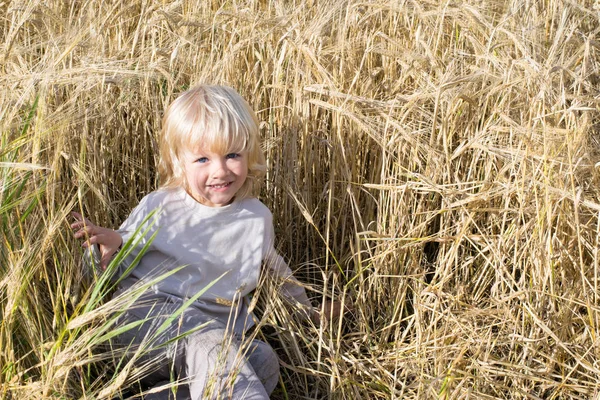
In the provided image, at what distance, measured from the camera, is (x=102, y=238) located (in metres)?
1.51

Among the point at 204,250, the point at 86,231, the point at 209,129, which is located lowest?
the point at 204,250

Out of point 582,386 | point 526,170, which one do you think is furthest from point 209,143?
point 582,386

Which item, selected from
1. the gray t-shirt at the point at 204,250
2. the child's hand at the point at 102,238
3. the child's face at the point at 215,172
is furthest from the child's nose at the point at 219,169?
the child's hand at the point at 102,238

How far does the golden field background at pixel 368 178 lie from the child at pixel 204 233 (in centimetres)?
8

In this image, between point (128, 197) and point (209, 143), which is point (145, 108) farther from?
point (209, 143)

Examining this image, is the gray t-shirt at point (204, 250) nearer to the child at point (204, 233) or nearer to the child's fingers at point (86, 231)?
the child at point (204, 233)

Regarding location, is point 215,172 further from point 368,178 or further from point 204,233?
point 368,178

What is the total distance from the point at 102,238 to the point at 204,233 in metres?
0.25

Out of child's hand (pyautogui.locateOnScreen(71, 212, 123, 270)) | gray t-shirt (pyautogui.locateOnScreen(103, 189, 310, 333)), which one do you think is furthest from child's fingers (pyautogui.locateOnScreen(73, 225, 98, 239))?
gray t-shirt (pyautogui.locateOnScreen(103, 189, 310, 333))

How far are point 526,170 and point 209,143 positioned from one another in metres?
0.64

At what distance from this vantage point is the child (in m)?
1.59

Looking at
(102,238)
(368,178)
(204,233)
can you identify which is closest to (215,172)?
(204,233)

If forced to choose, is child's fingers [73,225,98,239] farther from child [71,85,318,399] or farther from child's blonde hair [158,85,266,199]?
child's blonde hair [158,85,266,199]

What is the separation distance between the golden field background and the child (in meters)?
0.08
